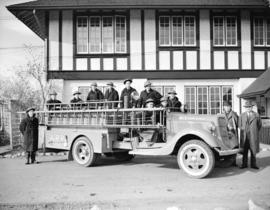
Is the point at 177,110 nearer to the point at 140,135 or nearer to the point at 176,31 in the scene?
the point at 140,135

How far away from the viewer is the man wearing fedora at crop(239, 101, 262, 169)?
743 centimetres

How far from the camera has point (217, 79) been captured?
13.8m

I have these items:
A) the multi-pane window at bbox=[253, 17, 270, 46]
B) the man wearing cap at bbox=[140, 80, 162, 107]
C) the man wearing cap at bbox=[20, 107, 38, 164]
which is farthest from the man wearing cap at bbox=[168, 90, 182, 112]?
the multi-pane window at bbox=[253, 17, 270, 46]

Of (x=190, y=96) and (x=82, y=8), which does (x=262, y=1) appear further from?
(x=82, y=8)

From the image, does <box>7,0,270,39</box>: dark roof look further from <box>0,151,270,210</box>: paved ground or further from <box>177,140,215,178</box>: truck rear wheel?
<box>177,140,215,178</box>: truck rear wheel

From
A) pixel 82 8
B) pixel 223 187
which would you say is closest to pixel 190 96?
pixel 82 8

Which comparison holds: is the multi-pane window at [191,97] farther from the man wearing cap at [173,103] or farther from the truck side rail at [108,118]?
the truck side rail at [108,118]

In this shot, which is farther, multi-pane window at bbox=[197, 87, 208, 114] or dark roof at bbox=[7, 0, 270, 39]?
multi-pane window at bbox=[197, 87, 208, 114]

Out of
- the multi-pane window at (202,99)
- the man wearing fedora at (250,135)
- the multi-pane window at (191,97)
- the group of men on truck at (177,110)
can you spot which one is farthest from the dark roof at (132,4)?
the man wearing fedora at (250,135)

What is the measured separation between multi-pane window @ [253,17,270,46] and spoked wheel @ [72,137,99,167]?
1004 cm

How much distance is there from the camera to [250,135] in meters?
7.51

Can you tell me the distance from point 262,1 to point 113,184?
38.5 feet

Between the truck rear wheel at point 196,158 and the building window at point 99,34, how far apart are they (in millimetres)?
8255

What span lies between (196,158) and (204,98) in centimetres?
791
